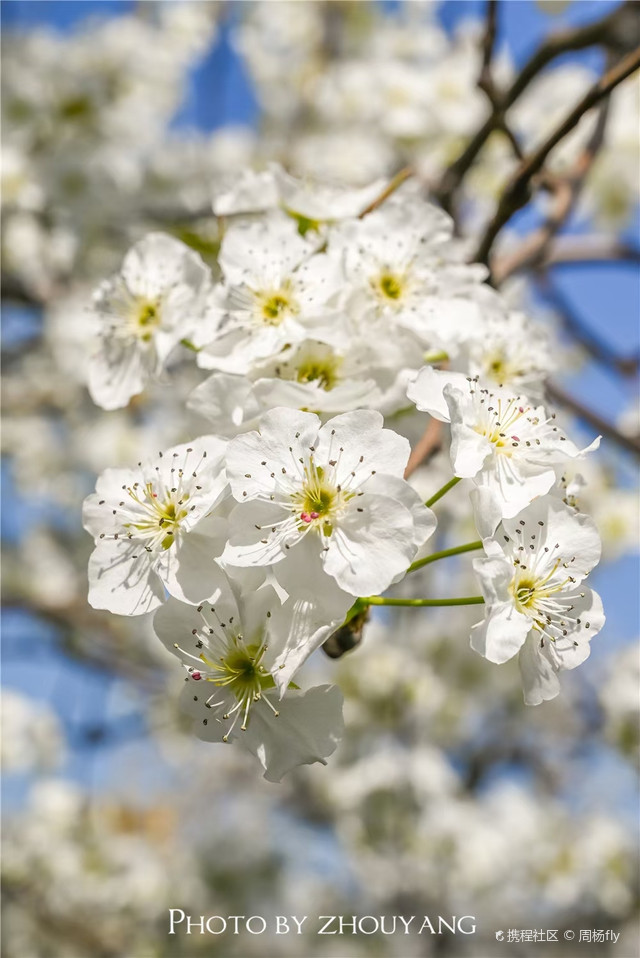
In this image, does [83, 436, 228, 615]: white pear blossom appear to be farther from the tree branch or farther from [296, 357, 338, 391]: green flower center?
the tree branch

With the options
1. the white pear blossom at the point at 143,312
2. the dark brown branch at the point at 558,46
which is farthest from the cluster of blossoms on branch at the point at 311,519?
the dark brown branch at the point at 558,46

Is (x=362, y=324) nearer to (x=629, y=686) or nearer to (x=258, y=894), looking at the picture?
(x=629, y=686)

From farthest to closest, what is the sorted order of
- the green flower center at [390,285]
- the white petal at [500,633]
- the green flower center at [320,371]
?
the green flower center at [390,285] → the green flower center at [320,371] → the white petal at [500,633]

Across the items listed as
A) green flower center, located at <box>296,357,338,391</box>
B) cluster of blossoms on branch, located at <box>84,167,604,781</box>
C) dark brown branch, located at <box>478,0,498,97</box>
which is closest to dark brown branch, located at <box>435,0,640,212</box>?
Result: dark brown branch, located at <box>478,0,498,97</box>

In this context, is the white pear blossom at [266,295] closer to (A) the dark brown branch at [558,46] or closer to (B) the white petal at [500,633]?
(B) the white petal at [500,633]

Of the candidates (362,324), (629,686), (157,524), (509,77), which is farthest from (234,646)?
(509,77)

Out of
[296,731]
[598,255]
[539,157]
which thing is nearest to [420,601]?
[296,731]

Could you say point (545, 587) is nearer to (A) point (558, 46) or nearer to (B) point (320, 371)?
(B) point (320, 371)
